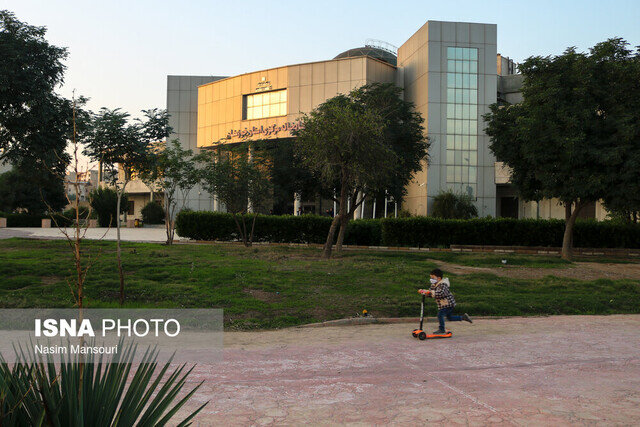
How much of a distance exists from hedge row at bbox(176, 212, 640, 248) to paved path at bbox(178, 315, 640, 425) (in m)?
17.7

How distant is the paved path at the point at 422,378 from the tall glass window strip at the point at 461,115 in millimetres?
39971

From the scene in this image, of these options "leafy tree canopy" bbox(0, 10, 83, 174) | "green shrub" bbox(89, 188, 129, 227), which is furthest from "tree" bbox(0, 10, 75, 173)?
"green shrub" bbox(89, 188, 129, 227)

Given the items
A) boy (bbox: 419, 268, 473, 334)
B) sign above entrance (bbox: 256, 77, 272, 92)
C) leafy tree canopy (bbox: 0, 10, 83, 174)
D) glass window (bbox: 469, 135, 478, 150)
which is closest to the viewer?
boy (bbox: 419, 268, 473, 334)

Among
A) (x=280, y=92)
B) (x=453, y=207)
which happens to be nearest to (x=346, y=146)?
(x=453, y=207)

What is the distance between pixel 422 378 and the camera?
6586 millimetres

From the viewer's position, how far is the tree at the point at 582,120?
67.5 feet

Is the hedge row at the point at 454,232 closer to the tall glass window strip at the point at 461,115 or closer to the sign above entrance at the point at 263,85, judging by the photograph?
the tall glass window strip at the point at 461,115

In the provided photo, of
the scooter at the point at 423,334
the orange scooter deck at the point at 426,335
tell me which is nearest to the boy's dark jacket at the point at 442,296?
the scooter at the point at 423,334

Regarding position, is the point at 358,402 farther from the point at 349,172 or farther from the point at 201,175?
the point at 201,175

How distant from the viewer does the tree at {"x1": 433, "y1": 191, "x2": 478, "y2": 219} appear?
45312 millimetres

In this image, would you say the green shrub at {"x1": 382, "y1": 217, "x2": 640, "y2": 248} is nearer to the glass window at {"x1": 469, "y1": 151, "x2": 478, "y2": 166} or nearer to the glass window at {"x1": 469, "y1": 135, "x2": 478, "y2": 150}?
the glass window at {"x1": 469, "y1": 151, "x2": 478, "y2": 166}

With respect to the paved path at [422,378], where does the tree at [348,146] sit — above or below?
above

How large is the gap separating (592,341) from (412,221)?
738 inches

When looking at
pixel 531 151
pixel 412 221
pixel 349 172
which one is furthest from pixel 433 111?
pixel 349 172
